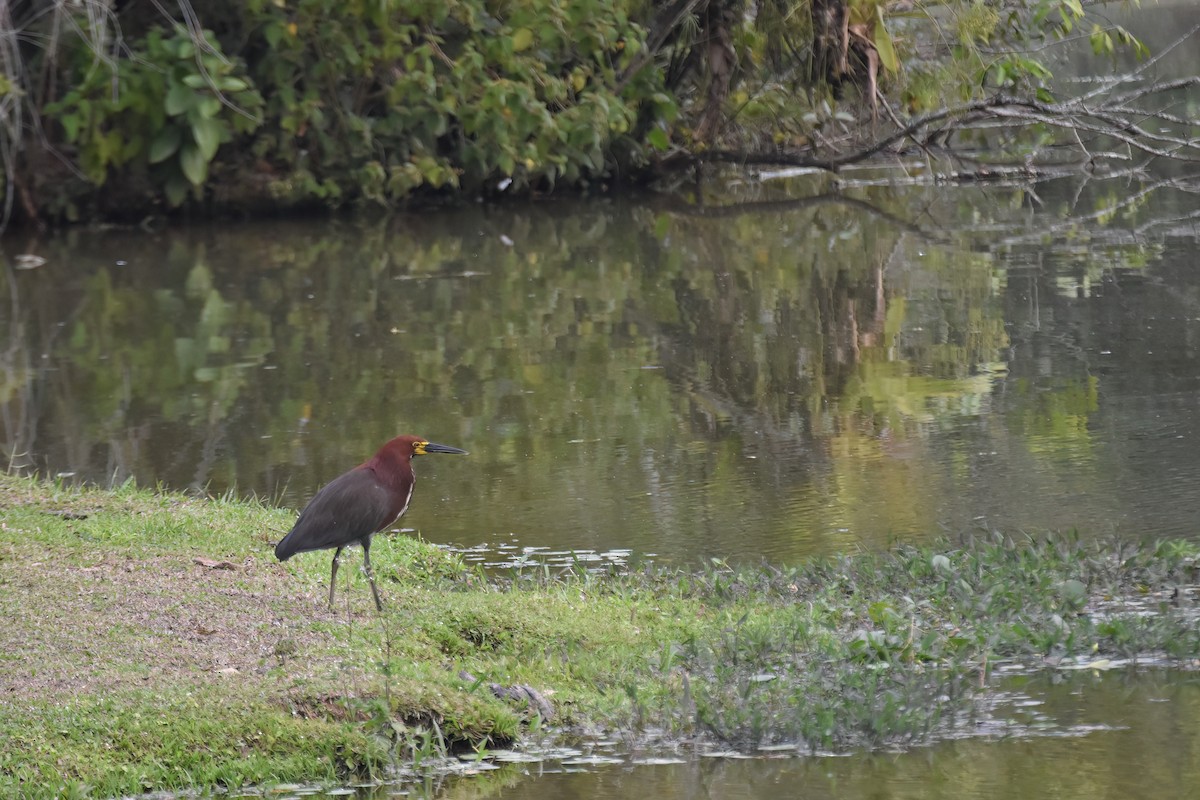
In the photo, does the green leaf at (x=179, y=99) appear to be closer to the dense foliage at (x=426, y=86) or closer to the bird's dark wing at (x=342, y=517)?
the dense foliage at (x=426, y=86)

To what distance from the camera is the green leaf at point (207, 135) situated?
18500mm

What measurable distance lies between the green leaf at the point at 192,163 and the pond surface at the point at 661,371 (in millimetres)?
768

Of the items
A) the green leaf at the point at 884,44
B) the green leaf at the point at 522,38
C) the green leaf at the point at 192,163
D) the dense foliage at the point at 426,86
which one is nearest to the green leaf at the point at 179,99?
the dense foliage at the point at 426,86

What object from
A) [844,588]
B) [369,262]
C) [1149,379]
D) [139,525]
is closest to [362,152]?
[369,262]

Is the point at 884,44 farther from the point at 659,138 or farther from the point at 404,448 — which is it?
the point at 404,448

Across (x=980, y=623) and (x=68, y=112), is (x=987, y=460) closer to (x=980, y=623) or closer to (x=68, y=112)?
(x=980, y=623)

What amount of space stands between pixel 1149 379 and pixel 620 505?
12.9ft

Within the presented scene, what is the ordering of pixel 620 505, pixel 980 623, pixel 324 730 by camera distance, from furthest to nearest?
pixel 620 505
pixel 980 623
pixel 324 730

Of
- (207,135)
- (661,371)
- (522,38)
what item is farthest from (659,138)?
(661,371)

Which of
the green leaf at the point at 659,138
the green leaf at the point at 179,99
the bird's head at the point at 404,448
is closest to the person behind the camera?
the bird's head at the point at 404,448

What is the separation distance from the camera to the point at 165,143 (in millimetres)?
18938

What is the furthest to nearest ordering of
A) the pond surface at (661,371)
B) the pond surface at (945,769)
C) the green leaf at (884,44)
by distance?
the green leaf at (884,44) → the pond surface at (661,371) → the pond surface at (945,769)

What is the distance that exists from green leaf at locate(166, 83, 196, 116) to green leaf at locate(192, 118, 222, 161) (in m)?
0.21

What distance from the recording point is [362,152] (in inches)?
774
